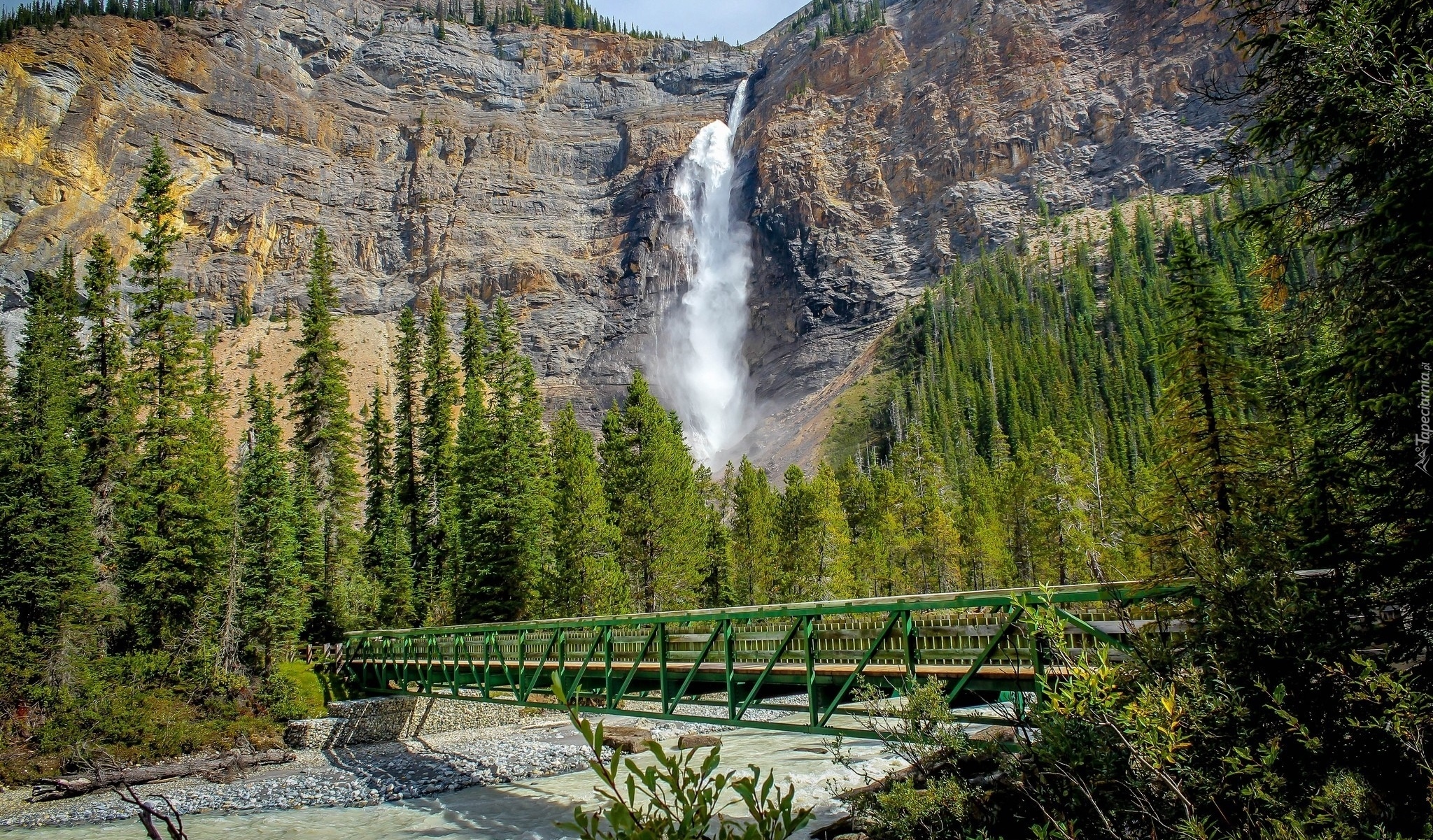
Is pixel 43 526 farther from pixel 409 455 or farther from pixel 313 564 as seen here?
pixel 409 455

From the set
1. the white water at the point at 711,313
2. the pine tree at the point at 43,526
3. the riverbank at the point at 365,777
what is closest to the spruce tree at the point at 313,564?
the pine tree at the point at 43,526

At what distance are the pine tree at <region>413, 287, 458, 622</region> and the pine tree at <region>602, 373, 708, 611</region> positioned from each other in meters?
8.49

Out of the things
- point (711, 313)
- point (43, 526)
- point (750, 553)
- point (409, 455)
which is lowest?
point (750, 553)

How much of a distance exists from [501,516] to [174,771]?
1407cm

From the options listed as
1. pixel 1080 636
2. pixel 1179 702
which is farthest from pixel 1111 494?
pixel 1179 702

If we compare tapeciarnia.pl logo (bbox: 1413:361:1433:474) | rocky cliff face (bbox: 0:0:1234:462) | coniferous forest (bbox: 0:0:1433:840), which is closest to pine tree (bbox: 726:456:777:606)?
coniferous forest (bbox: 0:0:1433:840)

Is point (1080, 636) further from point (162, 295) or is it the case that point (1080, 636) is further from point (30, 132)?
point (30, 132)

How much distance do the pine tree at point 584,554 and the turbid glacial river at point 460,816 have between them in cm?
1191

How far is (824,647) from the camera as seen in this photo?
1376cm

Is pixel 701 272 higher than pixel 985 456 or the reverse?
higher

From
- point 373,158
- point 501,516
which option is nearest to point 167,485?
point 501,516

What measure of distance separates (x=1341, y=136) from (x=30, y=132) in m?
122

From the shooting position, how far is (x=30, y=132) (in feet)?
299

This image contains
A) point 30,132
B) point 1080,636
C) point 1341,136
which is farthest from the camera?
point 30,132
